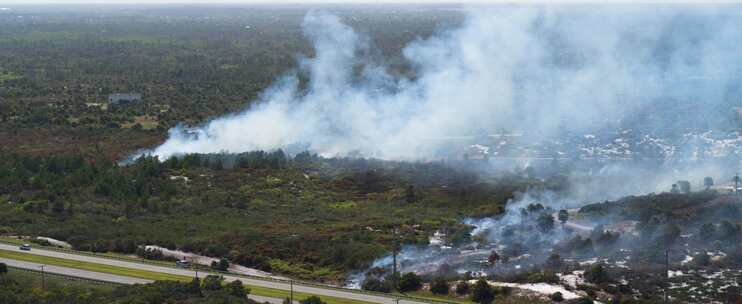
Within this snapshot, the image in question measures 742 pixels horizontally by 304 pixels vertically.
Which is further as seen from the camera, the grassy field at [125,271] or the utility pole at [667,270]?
the utility pole at [667,270]

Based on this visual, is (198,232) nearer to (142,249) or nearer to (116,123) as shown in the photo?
→ (142,249)

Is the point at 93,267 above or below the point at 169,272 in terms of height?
above

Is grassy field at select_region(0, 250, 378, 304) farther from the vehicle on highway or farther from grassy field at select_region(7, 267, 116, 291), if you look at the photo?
the vehicle on highway

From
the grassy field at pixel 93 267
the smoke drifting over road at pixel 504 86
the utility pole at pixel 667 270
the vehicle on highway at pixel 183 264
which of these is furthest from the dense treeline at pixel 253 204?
the utility pole at pixel 667 270

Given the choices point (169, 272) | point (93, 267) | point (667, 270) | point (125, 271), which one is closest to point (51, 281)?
point (93, 267)

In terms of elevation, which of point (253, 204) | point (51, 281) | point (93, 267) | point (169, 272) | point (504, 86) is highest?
point (504, 86)

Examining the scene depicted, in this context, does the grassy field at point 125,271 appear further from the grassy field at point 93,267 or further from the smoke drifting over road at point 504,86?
the smoke drifting over road at point 504,86

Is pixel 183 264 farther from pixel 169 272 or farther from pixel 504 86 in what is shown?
pixel 504 86
